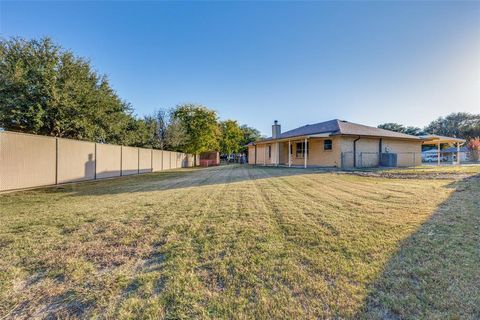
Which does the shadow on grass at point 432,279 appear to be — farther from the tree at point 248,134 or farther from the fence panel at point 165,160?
the tree at point 248,134

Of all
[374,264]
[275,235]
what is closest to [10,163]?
[275,235]

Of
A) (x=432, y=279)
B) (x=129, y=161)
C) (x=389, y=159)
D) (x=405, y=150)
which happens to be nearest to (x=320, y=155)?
(x=389, y=159)

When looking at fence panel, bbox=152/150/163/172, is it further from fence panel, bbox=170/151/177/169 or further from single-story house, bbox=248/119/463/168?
single-story house, bbox=248/119/463/168

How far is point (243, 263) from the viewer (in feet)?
7.94

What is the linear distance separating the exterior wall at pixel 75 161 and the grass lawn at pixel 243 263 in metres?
5.17

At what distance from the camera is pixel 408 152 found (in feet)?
67.5

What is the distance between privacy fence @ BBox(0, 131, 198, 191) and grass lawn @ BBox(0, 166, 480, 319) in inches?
149

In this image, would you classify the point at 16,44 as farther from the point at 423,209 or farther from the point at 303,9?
the point at 423,209

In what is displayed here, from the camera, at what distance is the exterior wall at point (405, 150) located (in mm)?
→ 19625

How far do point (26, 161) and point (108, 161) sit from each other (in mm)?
4567

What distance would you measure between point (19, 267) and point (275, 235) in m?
3.11

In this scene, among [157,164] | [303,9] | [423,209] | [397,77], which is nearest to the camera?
[423,209]

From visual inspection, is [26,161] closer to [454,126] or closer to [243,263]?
[243,263]

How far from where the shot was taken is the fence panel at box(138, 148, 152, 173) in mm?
16061
